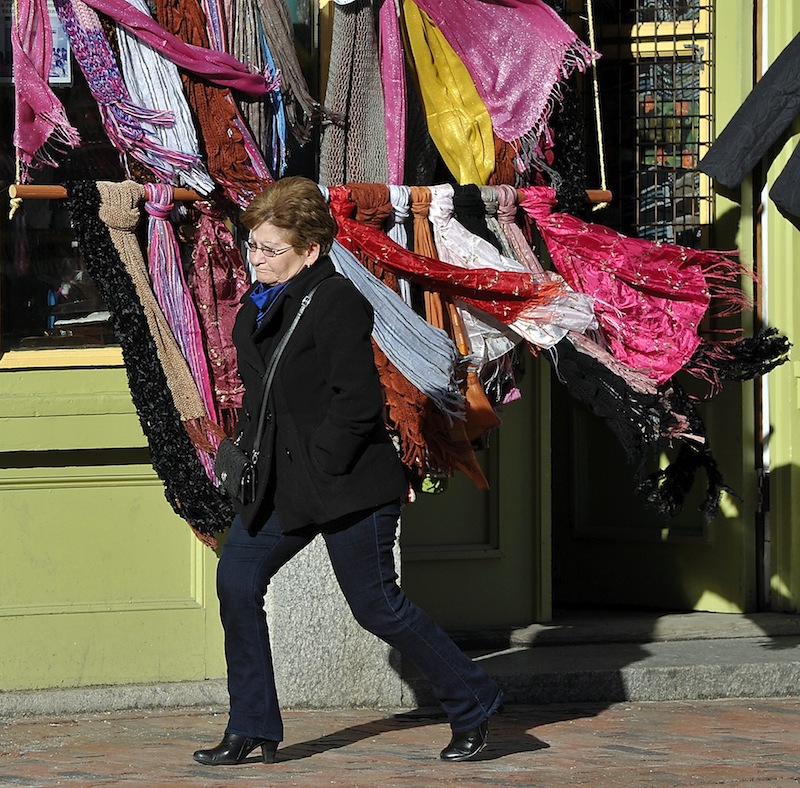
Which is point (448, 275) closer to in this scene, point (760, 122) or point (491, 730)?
point (491, 730)

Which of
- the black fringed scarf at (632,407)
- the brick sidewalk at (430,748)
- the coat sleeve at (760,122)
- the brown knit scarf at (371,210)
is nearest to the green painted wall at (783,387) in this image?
the coat sleeve at (760,122)

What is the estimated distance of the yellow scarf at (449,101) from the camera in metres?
5.71

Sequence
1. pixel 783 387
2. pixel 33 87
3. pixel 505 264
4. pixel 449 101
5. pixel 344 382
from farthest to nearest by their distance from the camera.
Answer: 1. pixel 783 387
2. pixel 449 101
3. pixel 505 264
4. pixel 33 87
5. pixel 344 382

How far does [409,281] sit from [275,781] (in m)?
1.82

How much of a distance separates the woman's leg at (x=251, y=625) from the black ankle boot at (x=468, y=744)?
54cm

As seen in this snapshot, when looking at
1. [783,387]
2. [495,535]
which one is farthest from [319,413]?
[783,387]

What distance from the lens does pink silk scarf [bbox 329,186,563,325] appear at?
543cm

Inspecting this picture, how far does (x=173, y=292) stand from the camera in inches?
212

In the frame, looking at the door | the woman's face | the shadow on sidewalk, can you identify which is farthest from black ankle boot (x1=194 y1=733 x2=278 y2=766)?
the door

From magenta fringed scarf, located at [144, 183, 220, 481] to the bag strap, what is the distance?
0.75 metres

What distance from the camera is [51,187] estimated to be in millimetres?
5242

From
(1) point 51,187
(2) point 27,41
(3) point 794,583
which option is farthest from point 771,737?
(2) point 27,41

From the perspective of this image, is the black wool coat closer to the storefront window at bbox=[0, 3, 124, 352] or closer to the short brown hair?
the short brown hair

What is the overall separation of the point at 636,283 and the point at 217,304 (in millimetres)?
1456
